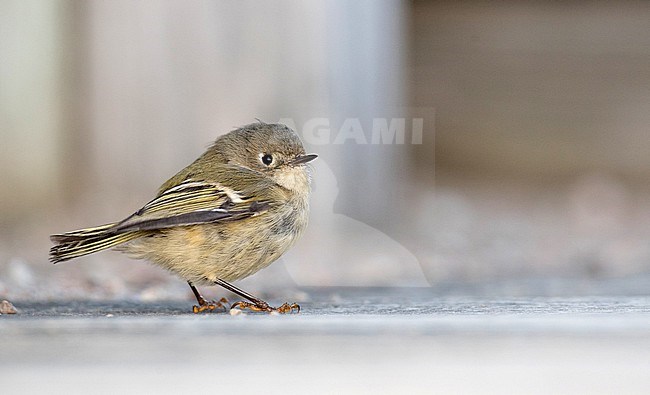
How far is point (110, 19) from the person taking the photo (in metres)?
2.95

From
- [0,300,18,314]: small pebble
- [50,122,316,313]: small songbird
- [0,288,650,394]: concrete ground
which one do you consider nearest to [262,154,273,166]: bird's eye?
[50,122,316,313]: small songbird

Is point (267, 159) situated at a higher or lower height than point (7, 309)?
higher

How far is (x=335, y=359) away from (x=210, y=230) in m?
0.92

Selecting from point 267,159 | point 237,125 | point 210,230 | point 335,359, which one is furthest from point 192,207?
point 237,125

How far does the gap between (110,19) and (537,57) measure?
162 centimetres

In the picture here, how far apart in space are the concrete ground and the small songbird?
69cm

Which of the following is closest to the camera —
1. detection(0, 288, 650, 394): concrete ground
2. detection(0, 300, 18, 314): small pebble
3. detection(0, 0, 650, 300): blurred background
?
detection(0, 288, 650, 394): concrete ground

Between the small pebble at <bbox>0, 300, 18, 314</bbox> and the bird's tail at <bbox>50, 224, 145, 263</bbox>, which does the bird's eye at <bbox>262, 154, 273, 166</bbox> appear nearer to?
the bird's tail at <bbox>50, 224, 145, 263</bbox>

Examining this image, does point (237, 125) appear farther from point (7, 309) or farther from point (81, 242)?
point (7, 309)

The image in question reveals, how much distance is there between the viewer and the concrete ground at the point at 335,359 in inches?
32.8

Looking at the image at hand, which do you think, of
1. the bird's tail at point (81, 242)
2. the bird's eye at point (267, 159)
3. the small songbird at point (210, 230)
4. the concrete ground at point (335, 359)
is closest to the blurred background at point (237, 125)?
the bird's eye at point (267, 159)

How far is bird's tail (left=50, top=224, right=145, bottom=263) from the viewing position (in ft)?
5.27

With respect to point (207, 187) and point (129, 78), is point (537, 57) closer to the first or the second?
point (129, 78)

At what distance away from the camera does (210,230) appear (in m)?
1.75
